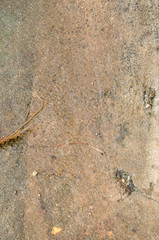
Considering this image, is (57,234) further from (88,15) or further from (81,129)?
(88,15)

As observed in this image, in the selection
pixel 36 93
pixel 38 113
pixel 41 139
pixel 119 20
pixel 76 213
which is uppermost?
pixel 119 20

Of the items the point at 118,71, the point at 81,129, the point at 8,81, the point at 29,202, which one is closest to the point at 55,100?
the point at 81,129

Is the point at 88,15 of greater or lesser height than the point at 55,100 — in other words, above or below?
above

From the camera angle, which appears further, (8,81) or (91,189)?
(8,81)

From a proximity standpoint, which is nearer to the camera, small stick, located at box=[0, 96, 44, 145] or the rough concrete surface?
the rough concrete surface

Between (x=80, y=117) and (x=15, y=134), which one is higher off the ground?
(x=80, y=117)

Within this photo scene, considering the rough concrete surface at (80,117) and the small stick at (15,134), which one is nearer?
the rough concrete surface at (80,117)

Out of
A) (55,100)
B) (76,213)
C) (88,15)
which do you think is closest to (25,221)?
(76,213)
